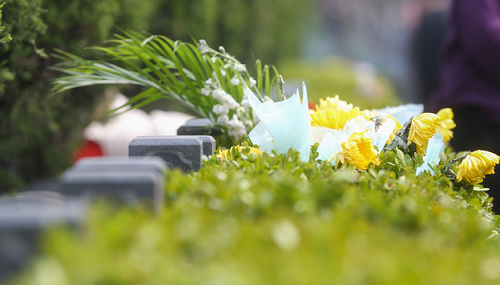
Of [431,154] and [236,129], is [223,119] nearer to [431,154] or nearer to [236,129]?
[236,129]

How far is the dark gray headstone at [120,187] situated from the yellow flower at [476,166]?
1200mm

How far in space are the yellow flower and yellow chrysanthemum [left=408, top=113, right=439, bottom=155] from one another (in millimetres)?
185

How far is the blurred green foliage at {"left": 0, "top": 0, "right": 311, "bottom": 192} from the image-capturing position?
322 cm

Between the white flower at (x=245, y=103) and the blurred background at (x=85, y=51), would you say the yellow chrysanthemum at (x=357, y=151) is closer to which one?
the white flower at (x=245, y=103)

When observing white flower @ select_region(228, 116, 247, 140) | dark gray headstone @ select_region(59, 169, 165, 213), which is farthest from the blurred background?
dark gray headstone @ select_region(59, 169, 165, 213)

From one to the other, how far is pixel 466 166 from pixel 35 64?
2906 mm

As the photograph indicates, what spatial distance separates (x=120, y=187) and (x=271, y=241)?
18.0 inches

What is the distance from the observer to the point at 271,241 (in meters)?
1.12

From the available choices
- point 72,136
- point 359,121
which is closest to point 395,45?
point 72,136

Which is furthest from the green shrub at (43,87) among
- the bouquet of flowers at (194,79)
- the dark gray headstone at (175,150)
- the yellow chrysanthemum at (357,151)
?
the yellow chrysanthemum at (357,151)

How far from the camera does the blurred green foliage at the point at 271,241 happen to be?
0.94 m

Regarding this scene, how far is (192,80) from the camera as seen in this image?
309 centimetres

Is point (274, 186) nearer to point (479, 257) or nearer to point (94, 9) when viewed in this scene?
point (479, 257)

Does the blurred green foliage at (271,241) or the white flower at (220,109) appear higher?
the white flower at (220,109)
